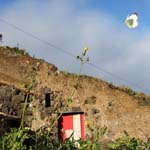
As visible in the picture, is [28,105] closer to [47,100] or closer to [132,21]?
[132,21]

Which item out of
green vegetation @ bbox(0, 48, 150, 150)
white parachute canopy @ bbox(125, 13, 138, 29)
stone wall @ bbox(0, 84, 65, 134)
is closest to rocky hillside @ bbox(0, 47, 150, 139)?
stone wall @ bbox(0, 84, 65, 134)

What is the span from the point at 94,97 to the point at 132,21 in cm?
1377

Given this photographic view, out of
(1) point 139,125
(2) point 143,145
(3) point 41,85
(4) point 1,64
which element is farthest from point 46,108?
(2) point 143,145

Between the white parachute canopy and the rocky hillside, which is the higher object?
the rocky hillside

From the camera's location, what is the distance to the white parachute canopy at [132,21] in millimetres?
2410

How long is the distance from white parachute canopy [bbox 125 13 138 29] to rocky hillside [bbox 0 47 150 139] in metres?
13.0

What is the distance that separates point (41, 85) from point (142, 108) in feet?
11.9

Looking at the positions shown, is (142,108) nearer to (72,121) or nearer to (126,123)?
(126,123)

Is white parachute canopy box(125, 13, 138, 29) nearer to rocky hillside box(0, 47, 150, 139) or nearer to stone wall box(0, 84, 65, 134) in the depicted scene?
stone wall box(0, 84, 65, 134)

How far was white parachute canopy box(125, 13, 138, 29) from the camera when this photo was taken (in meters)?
2.41

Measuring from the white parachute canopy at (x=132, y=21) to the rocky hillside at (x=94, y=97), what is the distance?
1296 cm

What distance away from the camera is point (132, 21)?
248cm

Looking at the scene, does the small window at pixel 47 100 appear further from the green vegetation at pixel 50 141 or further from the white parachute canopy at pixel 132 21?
the white parachute canopy at pixel 132 21

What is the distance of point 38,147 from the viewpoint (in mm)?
2916
